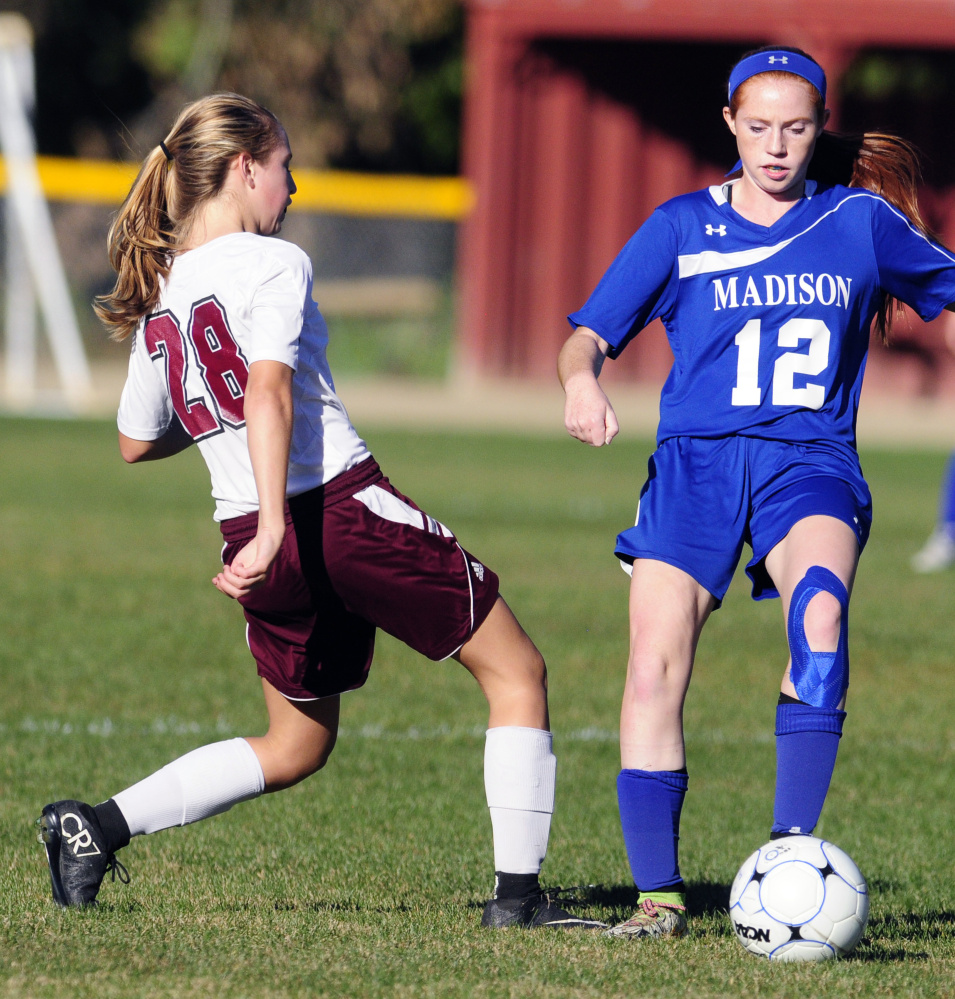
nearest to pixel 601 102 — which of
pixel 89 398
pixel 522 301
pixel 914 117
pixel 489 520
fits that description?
pixel 522 301

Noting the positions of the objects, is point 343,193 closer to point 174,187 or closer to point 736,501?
point 174,187

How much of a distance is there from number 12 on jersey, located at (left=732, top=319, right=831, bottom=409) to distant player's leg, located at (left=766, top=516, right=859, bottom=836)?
1.06ft

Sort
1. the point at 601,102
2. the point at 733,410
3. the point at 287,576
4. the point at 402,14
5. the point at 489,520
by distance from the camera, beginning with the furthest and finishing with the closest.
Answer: the point at 402,14, the point at 601,102, the point at 489,520, the point at 733,410, the point at 287,576

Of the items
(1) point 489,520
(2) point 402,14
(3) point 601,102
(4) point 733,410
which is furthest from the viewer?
(2) point 402,14

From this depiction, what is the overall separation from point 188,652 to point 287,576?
13.0 ft

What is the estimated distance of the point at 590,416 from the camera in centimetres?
348

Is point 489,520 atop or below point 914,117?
below

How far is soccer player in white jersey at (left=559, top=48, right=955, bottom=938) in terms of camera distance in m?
3.51

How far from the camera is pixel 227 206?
354 centimetres

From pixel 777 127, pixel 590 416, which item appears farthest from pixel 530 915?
pixel 777 127

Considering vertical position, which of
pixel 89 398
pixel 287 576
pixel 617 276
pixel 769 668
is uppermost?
pixel 617 276

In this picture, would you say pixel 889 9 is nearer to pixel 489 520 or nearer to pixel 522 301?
pixel 522 301

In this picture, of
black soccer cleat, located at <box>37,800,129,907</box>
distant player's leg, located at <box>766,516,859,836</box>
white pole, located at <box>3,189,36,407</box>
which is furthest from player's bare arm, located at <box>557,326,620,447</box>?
white pole, located at <box>3,189,36,407</box>

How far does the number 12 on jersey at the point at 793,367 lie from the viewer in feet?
12.0
